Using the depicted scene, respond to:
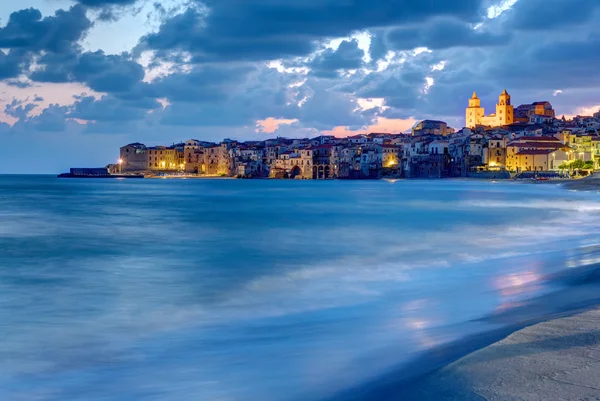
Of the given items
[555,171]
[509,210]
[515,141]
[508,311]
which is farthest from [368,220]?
[515,141]

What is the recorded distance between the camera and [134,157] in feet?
504

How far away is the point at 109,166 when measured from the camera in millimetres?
163625

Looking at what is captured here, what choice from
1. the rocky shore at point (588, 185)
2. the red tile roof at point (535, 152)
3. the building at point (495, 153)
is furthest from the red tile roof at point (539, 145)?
the rocky shore at point (588, 185)

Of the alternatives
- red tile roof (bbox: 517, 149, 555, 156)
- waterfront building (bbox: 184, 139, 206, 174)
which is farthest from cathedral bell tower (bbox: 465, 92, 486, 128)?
waterfront building (bbox: 184, 139, 206, 174)

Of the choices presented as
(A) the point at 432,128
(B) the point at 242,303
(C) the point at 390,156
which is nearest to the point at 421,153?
(C) the point at 390,156

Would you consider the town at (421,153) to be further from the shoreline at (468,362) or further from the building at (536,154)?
the shoreline at (468,362)

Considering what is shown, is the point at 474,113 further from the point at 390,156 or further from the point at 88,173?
the point at 88,173

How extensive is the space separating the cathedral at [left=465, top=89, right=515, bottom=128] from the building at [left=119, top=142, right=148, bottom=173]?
85554 mm

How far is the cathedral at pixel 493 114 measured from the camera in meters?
153

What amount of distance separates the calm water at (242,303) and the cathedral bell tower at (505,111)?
138949 mm

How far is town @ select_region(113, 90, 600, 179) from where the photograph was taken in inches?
3937

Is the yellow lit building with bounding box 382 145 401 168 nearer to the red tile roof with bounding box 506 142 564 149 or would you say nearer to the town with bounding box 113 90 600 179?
the town with bounding box 113 90 600 179

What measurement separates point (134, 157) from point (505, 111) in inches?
3716

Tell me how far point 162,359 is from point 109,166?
165340 millimetres
